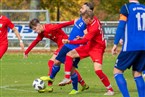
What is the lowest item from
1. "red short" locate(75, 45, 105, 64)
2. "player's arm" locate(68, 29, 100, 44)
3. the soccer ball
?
the soccer ball

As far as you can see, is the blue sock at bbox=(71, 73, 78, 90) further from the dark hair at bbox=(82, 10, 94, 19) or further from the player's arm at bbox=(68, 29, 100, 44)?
the dark hair at bbox=(82, 10, 94, 19)

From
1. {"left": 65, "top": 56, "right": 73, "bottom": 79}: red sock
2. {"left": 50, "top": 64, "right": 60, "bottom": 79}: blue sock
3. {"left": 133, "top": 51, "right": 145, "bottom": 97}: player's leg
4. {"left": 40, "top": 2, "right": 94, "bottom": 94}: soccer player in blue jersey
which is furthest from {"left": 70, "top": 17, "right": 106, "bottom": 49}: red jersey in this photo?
{"left": 133, "top": 51, "right": 145, "bottom": 97}: player's leg

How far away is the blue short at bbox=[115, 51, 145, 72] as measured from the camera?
1148 cm

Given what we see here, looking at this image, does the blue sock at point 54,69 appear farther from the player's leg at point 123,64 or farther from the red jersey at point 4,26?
the player's leg at point 123,64

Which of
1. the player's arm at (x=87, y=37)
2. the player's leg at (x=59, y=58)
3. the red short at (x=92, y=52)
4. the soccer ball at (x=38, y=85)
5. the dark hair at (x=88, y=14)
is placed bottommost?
the soccer ball at (x=38, y=85)

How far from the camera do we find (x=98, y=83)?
17094mm

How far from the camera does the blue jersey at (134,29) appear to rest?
11.4 m

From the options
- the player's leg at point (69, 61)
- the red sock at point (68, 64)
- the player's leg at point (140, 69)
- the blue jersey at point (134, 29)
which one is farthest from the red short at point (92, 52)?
the blue jersey at point (134, 29)

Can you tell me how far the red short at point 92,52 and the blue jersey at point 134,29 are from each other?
2761 millimetres

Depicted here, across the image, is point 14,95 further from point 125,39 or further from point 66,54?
point 125,39

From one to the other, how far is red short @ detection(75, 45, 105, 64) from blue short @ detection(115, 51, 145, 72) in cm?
252

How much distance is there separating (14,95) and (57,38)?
2295 millimetres

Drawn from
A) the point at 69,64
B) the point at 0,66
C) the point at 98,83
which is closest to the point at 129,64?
the point at 69,64

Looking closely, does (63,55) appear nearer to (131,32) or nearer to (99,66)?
(99,66)
